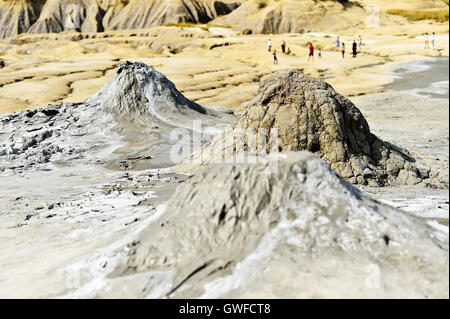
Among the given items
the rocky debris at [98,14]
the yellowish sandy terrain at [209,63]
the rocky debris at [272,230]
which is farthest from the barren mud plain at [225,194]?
the rocky debris at [98,14]

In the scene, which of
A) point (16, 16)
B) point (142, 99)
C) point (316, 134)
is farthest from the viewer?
point (16, 16)

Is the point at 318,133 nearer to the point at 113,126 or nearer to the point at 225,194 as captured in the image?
the point at 225,194

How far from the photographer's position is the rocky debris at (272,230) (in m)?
3.77

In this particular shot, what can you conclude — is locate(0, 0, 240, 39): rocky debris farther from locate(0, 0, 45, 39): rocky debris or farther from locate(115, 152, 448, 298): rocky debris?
locate(115, 152, 448, 298): rocky debris

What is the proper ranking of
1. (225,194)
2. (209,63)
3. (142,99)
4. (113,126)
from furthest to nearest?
(209,63)
(142,99)
(113,126)
(225,194)

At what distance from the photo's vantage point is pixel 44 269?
4504 mm

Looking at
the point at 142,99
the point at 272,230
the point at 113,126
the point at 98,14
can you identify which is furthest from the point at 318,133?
the point at 98,14

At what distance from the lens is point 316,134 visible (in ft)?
24.1

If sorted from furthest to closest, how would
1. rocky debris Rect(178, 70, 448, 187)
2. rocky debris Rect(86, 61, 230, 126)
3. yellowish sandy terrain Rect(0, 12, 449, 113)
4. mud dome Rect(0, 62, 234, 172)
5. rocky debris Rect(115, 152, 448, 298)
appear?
yellowish sandy terrain Rect(0, 12, 449, 113), rocky debris Rect(86, 61, 230, 126), mud dome Rect(0, 62, 234, 172), rocky debris Rect(178, 70, 448, 187), rocky debris Rect(115, 152, 448, 298)

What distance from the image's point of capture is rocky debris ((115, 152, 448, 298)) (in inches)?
148

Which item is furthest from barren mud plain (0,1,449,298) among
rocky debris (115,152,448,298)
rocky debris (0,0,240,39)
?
rocky debris (0,0,240,39)

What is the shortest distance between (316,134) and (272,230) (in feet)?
11.7

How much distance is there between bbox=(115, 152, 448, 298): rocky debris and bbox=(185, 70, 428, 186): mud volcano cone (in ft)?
9.28
